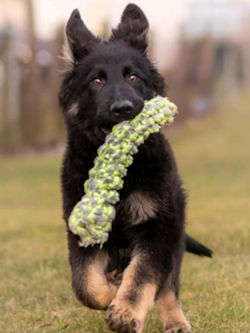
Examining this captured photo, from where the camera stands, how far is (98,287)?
13.8 feet

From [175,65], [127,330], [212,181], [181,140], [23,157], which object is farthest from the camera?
[175,65]

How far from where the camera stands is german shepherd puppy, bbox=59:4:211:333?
4.20 meters

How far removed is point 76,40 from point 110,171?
1181 millimetres

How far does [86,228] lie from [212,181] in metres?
11.8

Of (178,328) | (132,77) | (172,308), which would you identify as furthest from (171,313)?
(132,77)

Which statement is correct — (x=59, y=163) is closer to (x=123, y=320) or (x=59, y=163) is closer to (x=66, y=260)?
(x=66, y=260)

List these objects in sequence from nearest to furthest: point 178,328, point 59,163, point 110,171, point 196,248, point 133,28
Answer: point 110,171
point 178,328
point 133,28
point 196,248
point 59,163

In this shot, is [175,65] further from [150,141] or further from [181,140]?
[150,141]

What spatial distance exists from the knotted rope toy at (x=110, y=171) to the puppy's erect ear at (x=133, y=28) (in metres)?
0.70

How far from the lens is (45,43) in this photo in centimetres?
2228

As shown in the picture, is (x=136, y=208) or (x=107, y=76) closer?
(x=136, y=208)

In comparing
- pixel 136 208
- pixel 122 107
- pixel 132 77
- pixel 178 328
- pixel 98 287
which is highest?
pixel 132 77

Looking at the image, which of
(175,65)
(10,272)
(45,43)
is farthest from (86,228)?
(175,65)

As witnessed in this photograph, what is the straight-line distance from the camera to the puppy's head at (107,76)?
4.33 meters
